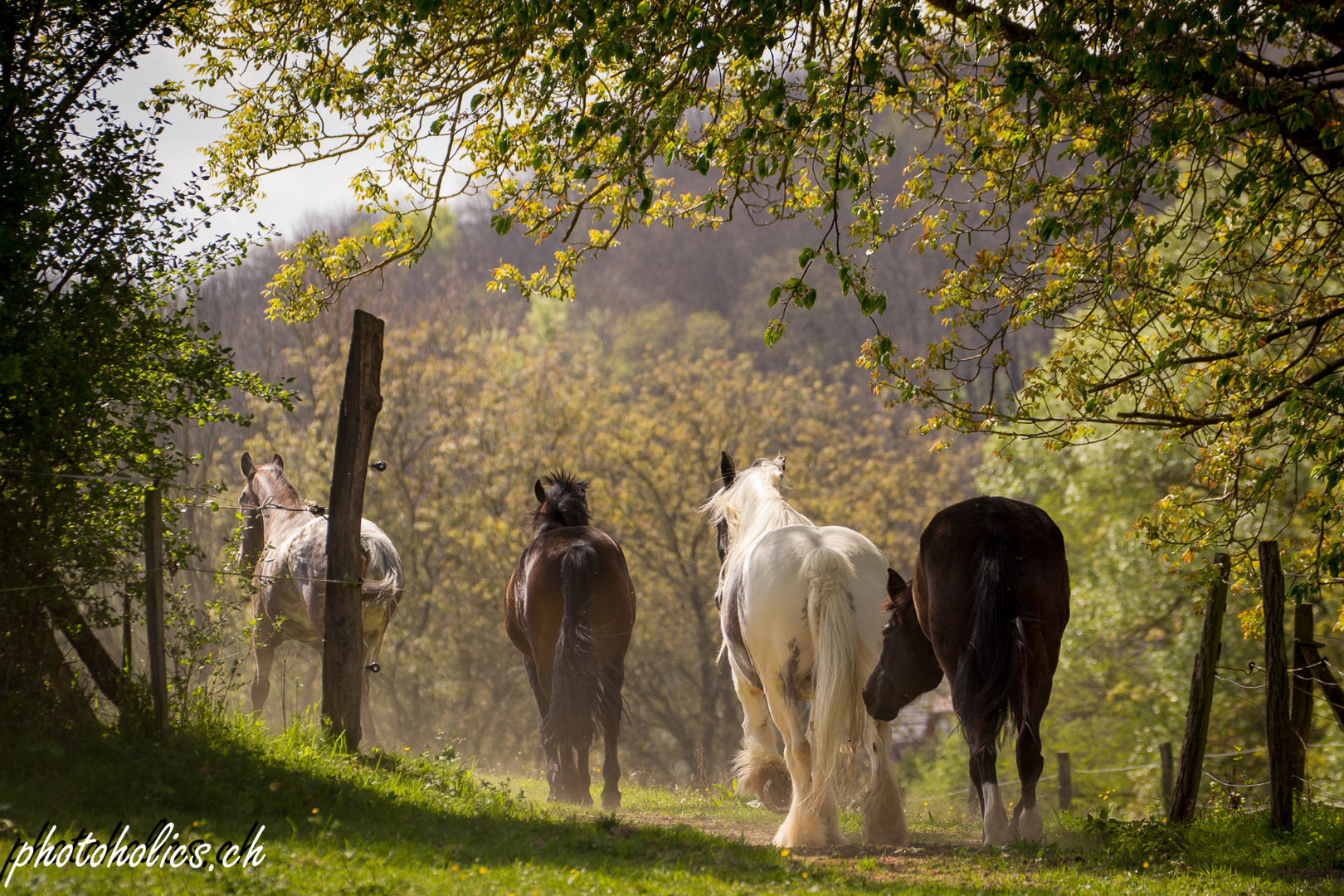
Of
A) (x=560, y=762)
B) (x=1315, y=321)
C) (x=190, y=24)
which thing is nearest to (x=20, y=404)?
(x=190, y=24)

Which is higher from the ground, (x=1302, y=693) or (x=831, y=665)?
(x=831, y=665)

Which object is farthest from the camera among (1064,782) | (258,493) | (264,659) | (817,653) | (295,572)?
(1064,782)

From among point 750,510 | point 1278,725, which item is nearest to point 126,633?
point 750,510

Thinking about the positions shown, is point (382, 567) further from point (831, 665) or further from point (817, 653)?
point (831, 665)

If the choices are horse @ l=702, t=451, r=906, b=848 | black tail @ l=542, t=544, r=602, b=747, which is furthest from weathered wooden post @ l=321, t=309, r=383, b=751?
horse @ l=702, t=451, r=906, b=848

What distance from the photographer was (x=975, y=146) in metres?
7.77

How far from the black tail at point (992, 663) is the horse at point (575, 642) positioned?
3228 mm

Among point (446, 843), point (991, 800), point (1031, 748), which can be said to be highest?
point (1031, 748)

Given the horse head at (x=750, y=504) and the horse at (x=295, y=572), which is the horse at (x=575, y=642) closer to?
the horse head at (x=750, y=504)

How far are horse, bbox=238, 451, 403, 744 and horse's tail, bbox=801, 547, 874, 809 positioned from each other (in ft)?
13.9

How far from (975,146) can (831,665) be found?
13.3 ft

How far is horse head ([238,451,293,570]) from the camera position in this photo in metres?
11.0

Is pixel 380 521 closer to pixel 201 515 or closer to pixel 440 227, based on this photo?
pixel 201 515

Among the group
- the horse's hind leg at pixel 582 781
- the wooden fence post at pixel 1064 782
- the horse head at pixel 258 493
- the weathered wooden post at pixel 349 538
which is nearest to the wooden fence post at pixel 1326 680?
the wooden fence post at pixel 1064 782
